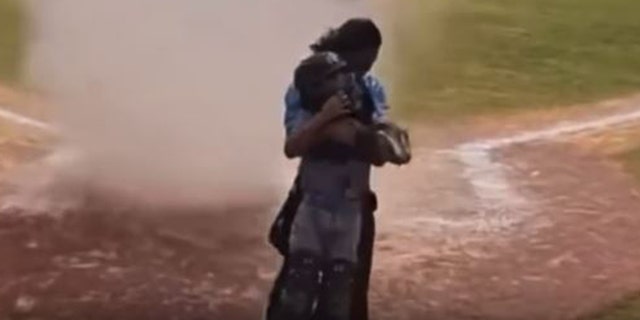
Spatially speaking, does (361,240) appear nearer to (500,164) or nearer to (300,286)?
(300,286)

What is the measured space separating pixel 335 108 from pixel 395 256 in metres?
3.53

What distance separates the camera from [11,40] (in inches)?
680

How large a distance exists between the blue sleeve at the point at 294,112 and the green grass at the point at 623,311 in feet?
10.0

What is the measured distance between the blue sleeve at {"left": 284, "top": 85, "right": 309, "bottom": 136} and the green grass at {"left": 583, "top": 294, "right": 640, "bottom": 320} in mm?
3059

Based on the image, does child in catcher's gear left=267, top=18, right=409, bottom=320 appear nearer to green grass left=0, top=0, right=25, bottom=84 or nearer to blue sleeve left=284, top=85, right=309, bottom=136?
blue sleeve left=284, top=85, right=309, bottom=136

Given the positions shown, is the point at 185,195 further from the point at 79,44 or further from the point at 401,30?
the point at 401,30

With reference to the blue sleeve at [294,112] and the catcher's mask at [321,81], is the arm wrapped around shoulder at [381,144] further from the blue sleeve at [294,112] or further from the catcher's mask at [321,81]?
the blue sleeve at [294,112]

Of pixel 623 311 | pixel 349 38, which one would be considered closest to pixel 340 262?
pixel 349 38

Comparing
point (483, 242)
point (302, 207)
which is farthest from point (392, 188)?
point (302, 207)

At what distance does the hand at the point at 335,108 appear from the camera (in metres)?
8.55

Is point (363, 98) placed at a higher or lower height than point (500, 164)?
lower

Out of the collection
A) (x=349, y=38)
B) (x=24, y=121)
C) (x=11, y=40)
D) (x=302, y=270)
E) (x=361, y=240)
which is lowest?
(x=302, y=270)

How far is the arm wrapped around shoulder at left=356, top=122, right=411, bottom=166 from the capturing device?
8688mm

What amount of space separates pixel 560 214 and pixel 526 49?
547 centimetres
